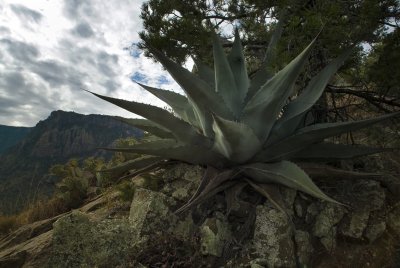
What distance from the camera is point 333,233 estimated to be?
Result: 8.04ft

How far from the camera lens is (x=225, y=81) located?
2.86m

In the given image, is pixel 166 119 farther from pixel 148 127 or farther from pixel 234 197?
pixel 234 197

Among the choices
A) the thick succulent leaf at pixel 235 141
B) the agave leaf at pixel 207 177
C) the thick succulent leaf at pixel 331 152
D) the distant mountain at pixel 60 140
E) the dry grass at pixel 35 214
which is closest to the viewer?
the thick succulent leaf at pixel 235 141

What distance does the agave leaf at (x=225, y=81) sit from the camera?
2818mm

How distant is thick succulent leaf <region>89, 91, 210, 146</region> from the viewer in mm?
2492

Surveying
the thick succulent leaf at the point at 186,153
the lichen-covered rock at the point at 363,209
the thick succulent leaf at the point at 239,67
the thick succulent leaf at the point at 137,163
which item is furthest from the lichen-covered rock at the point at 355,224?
the thick succulent leaf at the point at 137,163

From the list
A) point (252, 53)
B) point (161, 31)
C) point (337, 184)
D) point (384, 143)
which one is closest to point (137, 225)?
point (337, 184)

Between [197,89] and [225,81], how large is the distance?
0.45 m

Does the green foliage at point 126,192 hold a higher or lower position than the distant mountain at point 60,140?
lower

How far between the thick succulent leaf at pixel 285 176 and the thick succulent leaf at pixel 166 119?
1.35 ft

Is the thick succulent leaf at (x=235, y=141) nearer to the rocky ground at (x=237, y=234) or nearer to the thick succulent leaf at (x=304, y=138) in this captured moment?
the thick succulent leaf at (x=304, y=138)

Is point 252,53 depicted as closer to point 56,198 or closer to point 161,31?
point 161,31

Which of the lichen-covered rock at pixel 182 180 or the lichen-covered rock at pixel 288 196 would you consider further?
the lichen-covered rock at pixel 182 180

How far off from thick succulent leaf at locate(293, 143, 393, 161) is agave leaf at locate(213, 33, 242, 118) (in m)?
0.63
